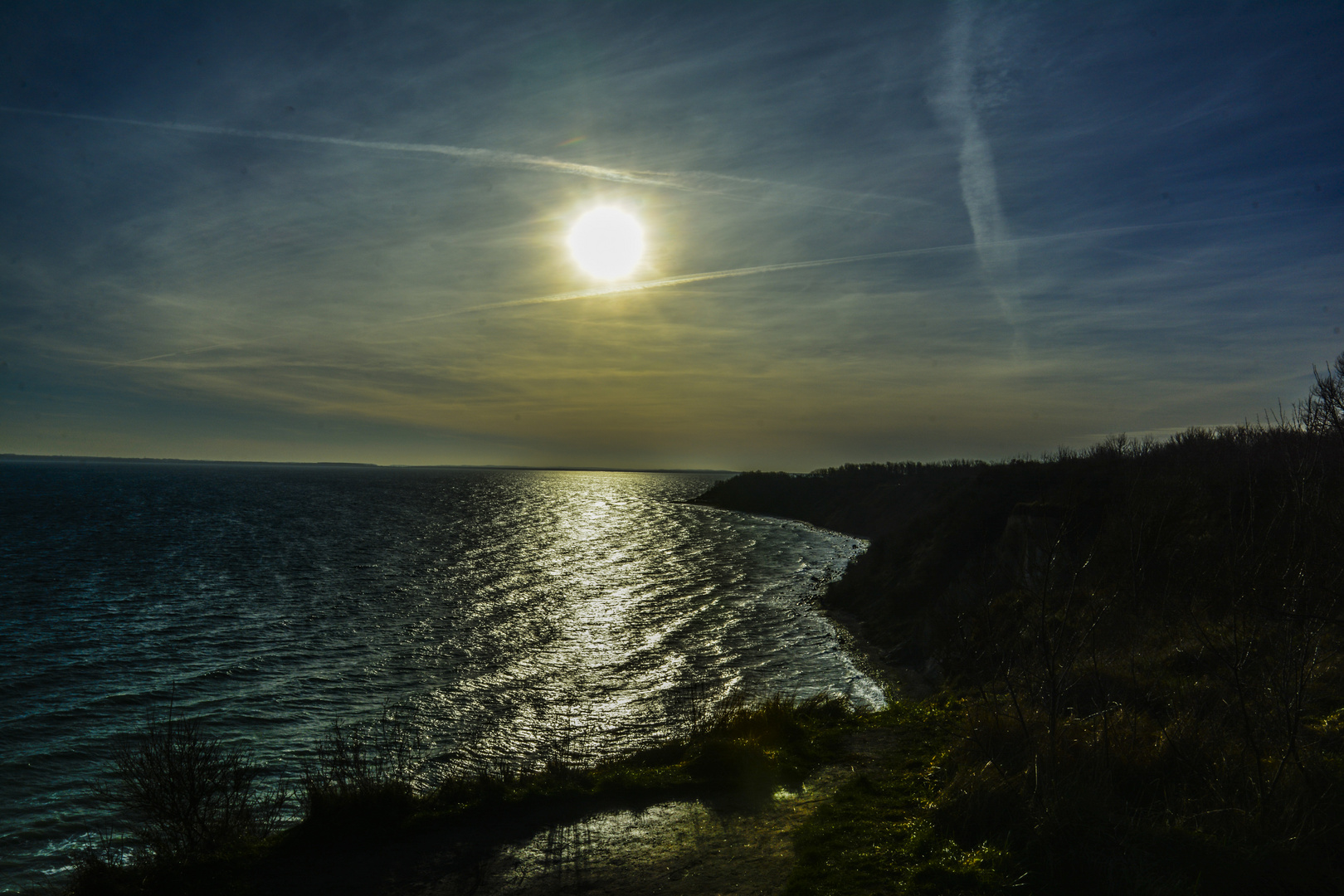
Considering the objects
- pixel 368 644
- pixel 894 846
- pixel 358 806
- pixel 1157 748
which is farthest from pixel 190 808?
pixel 368 644

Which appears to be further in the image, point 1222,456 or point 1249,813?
point 1222,456

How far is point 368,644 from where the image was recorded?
31.9 meters

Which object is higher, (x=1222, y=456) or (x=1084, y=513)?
(x=1222, y=456)

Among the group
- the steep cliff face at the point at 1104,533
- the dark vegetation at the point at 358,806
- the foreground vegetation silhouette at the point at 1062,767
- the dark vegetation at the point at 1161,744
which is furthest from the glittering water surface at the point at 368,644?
the dark vegetation at the point at 1161,744

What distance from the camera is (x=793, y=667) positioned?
1133 inches

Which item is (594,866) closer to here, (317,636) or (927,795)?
(927,795)

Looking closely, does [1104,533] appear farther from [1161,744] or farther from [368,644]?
[368,644]

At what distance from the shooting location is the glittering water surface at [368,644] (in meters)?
20.7

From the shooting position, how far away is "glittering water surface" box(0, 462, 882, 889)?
814 inches

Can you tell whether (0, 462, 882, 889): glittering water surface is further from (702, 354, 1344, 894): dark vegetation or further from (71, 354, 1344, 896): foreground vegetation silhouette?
(702, 354, 1344, 894): dark vegetation

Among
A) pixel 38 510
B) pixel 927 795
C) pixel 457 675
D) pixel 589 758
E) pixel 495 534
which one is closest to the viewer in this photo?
pixel 927 795

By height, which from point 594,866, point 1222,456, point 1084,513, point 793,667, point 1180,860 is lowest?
A: point 793,667

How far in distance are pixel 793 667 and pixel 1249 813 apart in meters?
21.3

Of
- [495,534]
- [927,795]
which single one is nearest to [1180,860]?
[927,795]
